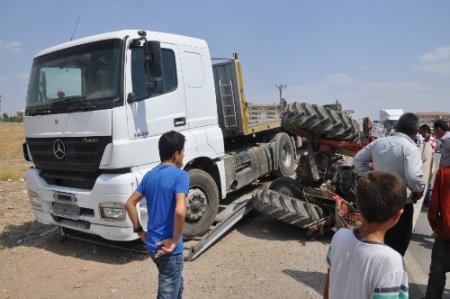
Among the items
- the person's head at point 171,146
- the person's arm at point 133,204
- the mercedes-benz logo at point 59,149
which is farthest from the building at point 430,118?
the mercedes-benz logo at point 59,149

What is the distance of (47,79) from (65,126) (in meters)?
0.84

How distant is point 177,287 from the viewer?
2.77 meters

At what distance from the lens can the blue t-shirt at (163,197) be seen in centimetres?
261

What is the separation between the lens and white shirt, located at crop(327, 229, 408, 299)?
4.84ft

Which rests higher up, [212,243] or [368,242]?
[368,242]

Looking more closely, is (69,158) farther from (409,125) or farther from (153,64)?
(409,125)

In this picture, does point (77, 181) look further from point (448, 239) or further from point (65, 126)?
point (448, 239)

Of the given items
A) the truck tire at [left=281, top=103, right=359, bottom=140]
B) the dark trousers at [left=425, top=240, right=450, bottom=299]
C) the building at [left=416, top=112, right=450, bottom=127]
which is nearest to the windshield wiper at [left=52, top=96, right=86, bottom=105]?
the truck tire at [left=281, top=103, right=359, bottom=140]

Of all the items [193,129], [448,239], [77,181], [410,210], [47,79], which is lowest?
[448,239]

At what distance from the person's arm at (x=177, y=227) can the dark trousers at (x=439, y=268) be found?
7.67ft

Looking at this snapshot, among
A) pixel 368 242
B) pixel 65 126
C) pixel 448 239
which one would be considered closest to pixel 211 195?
pixel 65 126

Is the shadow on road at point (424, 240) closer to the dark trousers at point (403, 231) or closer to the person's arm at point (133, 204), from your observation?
the dark trousers at point (403, 231)

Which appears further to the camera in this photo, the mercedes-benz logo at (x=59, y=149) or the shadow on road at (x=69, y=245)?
the shadow on road at (x=69, y=245)

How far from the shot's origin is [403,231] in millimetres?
3453
